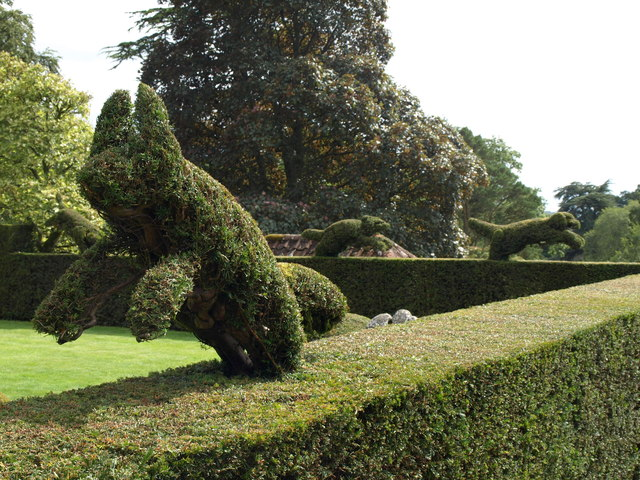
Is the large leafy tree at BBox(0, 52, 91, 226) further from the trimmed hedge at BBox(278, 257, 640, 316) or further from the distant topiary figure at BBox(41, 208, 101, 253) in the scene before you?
the trimmed hedge at BBox(278, 257, 640, 316)

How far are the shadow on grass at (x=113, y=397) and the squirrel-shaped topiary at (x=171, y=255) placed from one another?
321mm

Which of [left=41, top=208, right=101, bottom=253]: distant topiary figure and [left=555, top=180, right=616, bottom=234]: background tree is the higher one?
[left=555, top=180, right=616, bottom=234]: background tree

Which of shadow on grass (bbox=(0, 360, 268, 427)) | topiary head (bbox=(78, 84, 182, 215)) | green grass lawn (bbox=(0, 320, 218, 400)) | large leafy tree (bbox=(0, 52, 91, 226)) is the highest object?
large leafy tree (bbox=(0, 52, 91, 226))

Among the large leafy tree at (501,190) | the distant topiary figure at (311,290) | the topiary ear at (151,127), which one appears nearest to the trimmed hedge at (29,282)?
the distant topiary figure at (311,290)

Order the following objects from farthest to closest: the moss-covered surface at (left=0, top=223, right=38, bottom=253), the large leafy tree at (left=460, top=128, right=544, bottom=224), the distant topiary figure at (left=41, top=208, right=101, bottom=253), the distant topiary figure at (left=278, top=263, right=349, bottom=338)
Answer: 1. the large leafy tree at (left=460, top=128, right=544, bottom=224)
2. the moss-covered surface at (left=0, top=223, right=38, bottom=253)
3. the distant topiary figure at (left=41, top=208, right=101, bottom=253)
4. the distant topiary figure at (left=278, top=263, right=349, bottom=338)

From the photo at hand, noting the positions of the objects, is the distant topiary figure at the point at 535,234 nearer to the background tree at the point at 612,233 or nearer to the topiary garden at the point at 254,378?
the topiary garden at the point at 254,378

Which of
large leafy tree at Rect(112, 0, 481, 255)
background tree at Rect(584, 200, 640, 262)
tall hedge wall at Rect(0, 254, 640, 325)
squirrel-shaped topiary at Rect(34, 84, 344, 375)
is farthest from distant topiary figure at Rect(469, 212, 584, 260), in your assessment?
background tree at Rect(584, 200, 640, 262)

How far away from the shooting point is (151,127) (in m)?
3.68

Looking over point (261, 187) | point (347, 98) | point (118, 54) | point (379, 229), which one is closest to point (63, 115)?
point (118, 54)

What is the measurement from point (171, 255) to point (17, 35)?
35379 millimetres

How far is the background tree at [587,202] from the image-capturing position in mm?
66625

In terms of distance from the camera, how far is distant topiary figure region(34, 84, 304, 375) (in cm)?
347

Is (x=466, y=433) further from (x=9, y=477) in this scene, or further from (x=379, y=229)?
(x=379, y=229)

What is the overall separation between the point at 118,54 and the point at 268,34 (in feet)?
23.7
